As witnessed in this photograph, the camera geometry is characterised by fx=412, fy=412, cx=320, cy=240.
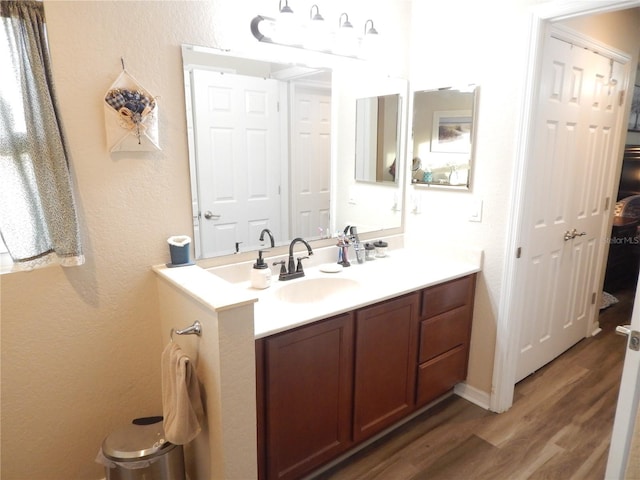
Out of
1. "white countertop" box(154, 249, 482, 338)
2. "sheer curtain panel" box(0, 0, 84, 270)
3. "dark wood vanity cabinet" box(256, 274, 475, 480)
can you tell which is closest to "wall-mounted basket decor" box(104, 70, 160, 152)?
"sheer curtain panel" box(0, 0, 84, 270)

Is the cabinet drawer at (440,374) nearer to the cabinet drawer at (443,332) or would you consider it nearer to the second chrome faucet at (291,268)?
the cabinet drawer at (443,332)

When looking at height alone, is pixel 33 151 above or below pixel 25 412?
above

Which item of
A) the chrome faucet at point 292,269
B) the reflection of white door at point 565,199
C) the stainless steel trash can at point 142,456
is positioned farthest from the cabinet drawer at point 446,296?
the stainless steel trash can at point 142,456

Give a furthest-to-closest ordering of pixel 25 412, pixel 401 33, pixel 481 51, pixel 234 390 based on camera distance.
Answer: pixel 401 33 < pixel 481 51 < pixel 25 412 < pixel 234 390

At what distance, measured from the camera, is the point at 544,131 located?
2.25 metres

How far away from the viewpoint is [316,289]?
212 centimetres

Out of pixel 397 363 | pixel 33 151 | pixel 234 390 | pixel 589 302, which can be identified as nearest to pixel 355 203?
pixel 397 363

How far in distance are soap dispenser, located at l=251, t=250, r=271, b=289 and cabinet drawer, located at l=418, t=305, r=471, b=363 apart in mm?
828

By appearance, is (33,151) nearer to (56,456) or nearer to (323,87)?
(56,456)

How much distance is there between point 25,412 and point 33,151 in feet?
3.22

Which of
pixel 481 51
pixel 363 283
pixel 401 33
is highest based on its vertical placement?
pixel 401 33

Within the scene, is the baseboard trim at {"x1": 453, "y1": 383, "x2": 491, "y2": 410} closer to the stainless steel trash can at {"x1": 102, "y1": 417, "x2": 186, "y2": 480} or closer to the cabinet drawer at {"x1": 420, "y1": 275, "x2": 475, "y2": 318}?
the cabinet drawer at {"x1": 420, "y1": 275, "x2": 475, "y2": 318}

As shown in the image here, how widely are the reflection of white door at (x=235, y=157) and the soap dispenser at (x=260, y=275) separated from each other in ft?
0.46

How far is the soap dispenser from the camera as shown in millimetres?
1949
